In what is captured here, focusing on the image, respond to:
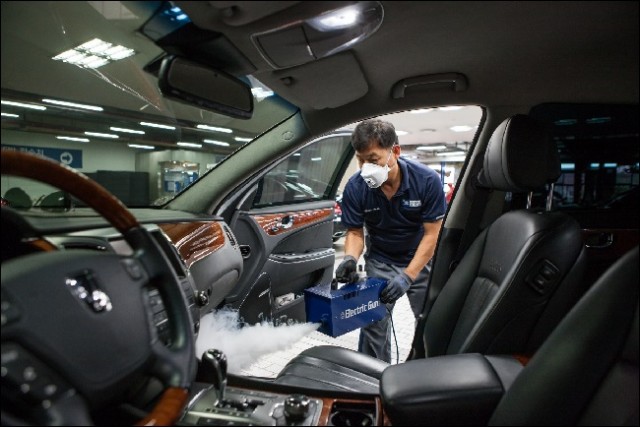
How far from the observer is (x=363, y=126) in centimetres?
232

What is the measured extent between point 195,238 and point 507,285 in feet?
4.55

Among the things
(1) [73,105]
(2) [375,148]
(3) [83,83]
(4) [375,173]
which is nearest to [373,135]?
(2) [375,148]

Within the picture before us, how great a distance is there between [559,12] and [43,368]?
1.56m

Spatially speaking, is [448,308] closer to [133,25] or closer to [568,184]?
[568,184]

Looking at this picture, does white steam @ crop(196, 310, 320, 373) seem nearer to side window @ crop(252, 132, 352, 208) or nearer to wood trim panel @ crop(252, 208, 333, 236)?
wood trim panel @ crop(252, 208, 333, 236)

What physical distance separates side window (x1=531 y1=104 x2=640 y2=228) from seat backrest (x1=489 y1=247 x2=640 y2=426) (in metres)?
0.66

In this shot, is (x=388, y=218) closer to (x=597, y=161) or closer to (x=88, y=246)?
(x=597, y=161)

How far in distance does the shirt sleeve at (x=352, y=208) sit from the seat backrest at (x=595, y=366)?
5.79 feet

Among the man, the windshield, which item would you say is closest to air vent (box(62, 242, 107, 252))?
the windshield

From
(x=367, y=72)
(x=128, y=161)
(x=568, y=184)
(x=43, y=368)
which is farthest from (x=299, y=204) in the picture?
(x=43, y=368)

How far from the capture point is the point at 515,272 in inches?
53.1

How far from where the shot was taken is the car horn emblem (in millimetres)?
853

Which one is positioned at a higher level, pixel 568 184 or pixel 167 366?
pixel 568 184

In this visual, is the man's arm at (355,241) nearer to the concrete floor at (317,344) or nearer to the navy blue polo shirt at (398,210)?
the navy blue polo shirt at (398,210)
